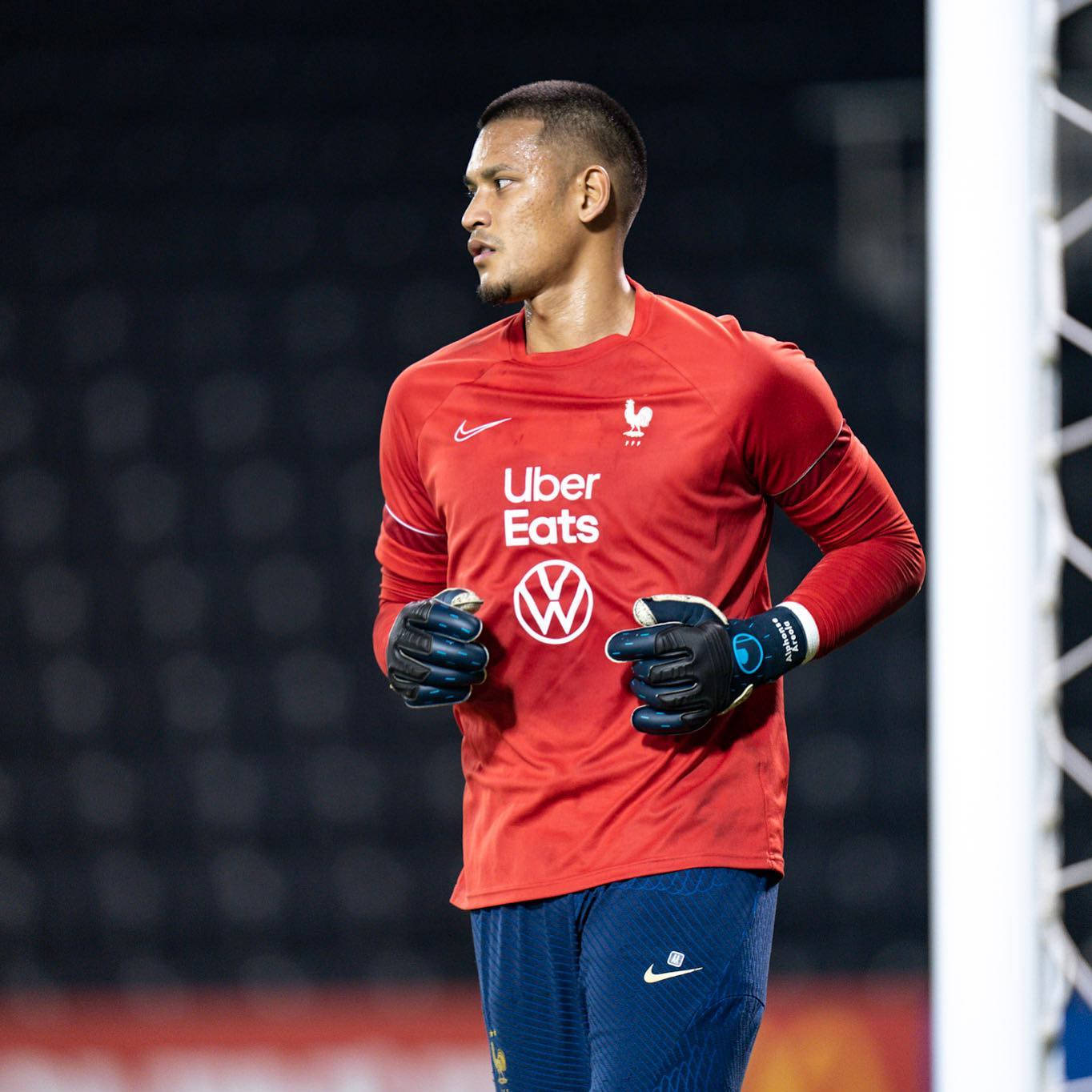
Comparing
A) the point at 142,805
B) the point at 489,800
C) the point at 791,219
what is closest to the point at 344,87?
the point at 791,219

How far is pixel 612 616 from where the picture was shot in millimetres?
1840

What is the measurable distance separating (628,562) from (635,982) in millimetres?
449

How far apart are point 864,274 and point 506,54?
3.92 ft

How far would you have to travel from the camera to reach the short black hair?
2.00 m

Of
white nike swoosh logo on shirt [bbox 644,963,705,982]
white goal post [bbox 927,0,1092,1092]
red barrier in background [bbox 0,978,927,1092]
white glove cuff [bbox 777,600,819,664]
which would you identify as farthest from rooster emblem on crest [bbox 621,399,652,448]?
red barrier in background [bbox 0,978,927,1092]

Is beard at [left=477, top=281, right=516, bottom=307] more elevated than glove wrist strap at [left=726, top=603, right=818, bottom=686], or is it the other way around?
beard at [left=477, top=281, right=516, bottom=307]

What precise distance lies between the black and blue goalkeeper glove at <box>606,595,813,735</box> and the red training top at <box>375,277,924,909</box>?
3.5 inches

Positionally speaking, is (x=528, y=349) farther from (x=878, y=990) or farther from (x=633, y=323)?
(x=878, y=990)

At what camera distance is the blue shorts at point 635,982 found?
174 centimetres

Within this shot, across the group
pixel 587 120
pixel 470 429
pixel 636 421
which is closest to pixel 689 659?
pixel 636 421

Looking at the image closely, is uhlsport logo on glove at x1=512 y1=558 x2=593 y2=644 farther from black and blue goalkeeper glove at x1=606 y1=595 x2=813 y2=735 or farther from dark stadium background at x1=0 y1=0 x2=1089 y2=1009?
dark stadium background at x1=0 y1=0 x2=1089 y2=1009

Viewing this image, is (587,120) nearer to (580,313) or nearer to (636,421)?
(580,313)

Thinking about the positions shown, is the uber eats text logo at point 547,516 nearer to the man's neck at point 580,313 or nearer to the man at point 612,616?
the man at point 612,616

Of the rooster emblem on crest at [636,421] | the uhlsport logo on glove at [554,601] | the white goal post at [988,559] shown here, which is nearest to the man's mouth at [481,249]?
the rooster emblem on crest at [636,421]
